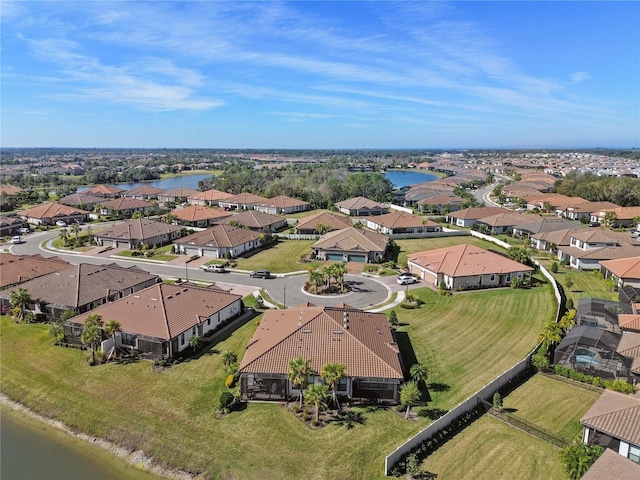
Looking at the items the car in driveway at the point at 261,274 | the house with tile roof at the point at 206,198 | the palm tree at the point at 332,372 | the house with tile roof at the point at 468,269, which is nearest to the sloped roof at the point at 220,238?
the car in driveway at the point at 261,274

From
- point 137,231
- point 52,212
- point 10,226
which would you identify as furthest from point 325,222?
point 52,212

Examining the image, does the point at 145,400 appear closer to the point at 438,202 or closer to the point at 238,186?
the point at 438,202

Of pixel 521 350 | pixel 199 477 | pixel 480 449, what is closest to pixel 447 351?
pixel 521 350

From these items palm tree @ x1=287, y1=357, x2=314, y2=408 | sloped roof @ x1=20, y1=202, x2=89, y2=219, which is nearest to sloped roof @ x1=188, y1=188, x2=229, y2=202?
sloped roof @ x1=20, y1=202, x2=89, y2=219

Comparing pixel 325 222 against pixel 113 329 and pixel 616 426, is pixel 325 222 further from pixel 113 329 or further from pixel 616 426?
pixel 616 426

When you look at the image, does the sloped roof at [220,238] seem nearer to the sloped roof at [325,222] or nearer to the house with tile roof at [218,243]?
the house with tile roof at [218,243]

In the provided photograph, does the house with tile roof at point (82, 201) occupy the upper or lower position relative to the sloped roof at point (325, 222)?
upper

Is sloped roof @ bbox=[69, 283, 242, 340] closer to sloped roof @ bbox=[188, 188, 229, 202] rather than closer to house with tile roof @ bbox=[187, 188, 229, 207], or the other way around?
house with tile roof @ bbox=[187, 188, 229, 207]
